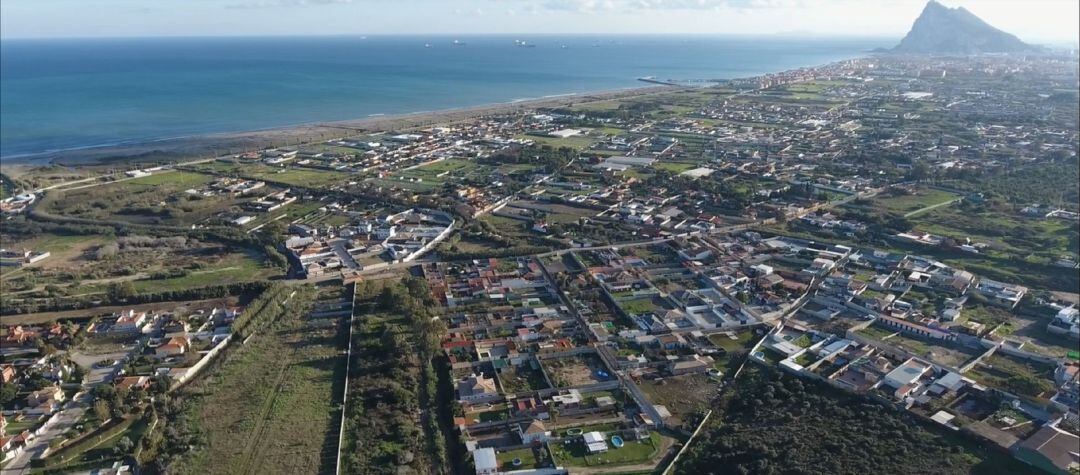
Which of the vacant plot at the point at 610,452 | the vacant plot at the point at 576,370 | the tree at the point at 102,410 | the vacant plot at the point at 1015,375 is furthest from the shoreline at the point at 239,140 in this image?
the vacant plot at the point at 1015,375

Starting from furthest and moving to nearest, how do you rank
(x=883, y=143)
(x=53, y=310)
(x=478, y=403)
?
(x=883, y=143), (x=53, y=310), (x=478, y=403)

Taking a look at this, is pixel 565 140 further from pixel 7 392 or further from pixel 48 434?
pixel 48 434

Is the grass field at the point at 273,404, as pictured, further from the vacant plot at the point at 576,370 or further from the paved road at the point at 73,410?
the vacant plot at the point at 576,370

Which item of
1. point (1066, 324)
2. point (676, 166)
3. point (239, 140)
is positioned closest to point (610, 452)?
point (1066, 324)

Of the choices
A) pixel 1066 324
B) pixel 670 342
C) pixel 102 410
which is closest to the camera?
pixel 102 410

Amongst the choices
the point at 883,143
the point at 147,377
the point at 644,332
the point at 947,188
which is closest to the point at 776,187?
the point at 947,188

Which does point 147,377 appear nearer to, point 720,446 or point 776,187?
point 720,446
